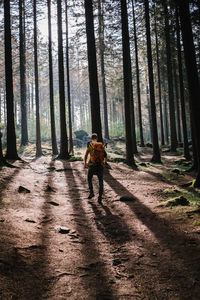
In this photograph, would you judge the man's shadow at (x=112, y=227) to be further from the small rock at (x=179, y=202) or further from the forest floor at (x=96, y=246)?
the small rock at (x=179, y=202)

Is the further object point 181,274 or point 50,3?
point 50,3

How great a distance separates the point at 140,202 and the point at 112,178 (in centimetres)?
372

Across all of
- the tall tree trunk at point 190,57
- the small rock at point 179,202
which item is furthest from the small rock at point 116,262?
the tall tree trunk at point 190,57

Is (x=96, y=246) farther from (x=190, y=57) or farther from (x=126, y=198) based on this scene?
(x=190, y=57)

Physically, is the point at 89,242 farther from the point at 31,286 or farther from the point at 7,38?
the point at 7,38

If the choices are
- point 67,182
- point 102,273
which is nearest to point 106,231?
point 102,273

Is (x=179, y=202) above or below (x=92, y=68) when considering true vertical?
below

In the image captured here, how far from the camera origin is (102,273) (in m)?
3.04

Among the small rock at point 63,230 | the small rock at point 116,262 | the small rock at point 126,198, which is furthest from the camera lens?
the small rock at point 126,198

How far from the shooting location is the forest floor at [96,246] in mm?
2619

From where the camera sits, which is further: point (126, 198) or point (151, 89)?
point (151, 89)

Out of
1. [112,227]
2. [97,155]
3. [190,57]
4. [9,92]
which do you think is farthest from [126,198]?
[9,92]

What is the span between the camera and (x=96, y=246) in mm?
3932

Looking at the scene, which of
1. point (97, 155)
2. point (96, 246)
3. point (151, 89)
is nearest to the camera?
point (96, 246)
